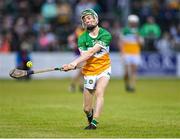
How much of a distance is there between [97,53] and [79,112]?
3.76m

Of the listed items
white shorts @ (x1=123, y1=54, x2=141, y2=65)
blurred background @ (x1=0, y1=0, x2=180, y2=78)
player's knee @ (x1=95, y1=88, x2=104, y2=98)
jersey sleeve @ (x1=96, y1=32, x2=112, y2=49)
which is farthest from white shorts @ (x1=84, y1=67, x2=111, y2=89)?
blurred background @ (x1=0, y1=0, x2=180, y2=78)

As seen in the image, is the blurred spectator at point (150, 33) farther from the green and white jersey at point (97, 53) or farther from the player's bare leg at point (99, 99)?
the player's bare leg at point (99, 99)

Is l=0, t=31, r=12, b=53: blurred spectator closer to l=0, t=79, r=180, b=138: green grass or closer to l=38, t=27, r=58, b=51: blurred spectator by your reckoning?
l=38, t=27, r=58, b=51: blurred spectator

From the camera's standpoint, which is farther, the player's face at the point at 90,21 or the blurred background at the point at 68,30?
the blurred background at the point at 68,30

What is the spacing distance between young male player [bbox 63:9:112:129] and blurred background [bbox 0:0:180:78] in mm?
19587

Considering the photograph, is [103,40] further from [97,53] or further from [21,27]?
[21,27]

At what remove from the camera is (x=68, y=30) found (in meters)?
36.7

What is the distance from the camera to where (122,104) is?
20.9 m

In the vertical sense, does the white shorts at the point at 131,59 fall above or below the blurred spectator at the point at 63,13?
below

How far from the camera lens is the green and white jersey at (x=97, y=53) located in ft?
48.2

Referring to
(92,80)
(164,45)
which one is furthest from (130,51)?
(92,80)

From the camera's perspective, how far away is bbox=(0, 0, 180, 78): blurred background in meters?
35.1

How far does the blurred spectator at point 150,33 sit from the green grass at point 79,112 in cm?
640

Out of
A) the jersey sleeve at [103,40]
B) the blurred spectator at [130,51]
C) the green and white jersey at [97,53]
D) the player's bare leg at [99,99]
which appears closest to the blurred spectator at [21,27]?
the blurred spectator at [130,51]
